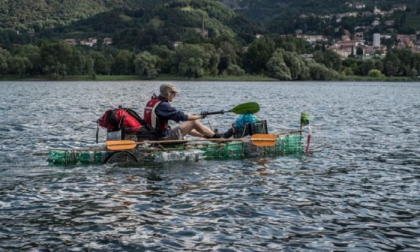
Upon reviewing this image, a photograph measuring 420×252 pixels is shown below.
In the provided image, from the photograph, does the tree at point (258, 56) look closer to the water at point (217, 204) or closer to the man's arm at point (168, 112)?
the water at point (217, 204)

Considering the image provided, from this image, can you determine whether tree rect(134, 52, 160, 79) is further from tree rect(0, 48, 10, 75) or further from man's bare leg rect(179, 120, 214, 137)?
man's bare leg rect(179, 120, 214, 137)

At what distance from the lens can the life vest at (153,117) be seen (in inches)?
837

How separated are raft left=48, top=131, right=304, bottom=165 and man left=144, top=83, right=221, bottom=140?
468 mm

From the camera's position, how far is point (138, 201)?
53.3 feet

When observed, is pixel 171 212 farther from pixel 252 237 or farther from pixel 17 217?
pixel 17 217

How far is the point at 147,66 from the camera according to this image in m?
156

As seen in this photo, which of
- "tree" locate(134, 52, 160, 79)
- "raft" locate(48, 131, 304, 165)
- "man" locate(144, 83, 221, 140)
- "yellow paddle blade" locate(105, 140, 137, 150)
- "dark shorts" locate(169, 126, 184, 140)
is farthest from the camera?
"tree" locate(134, 52, 160, 79)

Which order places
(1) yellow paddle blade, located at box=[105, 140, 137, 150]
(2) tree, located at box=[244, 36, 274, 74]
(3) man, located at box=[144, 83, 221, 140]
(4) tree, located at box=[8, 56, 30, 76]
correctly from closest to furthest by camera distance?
1. (1) yellow paddle blade, located at box=[105, 140, 137, 150]
2. (3) man, located at box=[144, 83, 221, 140]
3. (4) tree, located at box=[8, 56, 30, 76]
4. (2) tree, located at box=[244, 36, 274, 74]

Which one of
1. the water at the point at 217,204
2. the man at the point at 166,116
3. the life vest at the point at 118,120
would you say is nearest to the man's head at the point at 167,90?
the man at the point at 166,116

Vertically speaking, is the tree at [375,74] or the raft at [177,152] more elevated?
the tree at [375,74]

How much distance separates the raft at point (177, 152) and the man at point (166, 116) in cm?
47

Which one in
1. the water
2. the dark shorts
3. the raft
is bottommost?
the water

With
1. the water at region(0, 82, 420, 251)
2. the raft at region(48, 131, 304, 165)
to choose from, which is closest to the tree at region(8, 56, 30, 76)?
the water at region(0, 82, 420, 251)

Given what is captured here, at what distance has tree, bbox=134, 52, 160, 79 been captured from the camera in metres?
156
